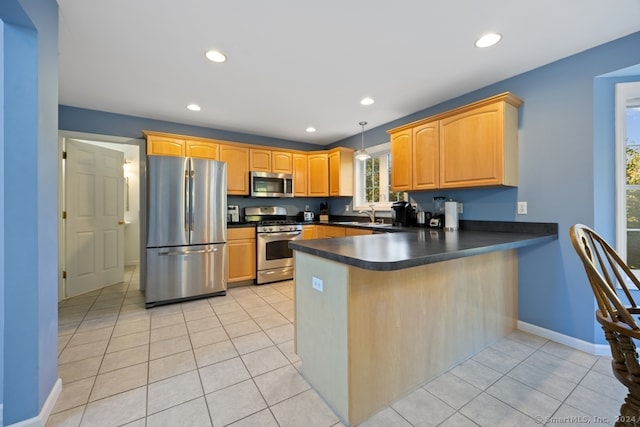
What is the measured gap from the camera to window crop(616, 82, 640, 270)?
2.04 m

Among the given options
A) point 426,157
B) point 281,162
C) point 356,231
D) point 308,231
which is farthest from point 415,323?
point 281,162

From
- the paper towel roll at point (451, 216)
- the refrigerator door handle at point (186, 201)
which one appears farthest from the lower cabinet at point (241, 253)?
the paper towel roll at point (451, 216)

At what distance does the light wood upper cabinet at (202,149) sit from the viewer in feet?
12.2

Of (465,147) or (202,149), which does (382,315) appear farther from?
(202,149)

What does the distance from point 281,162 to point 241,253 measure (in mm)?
1674

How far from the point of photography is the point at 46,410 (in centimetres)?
142

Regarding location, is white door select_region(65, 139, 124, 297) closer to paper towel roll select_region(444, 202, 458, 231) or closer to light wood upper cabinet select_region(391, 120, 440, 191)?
light wood upper cabinet select_region(391, 120, 440, 191)

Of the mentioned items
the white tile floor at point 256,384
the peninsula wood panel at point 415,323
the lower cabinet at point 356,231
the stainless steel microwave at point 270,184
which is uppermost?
the stainless steel microwave at point 270,184

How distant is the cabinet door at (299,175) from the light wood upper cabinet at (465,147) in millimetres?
1996

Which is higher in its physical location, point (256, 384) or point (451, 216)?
point (451, 216)

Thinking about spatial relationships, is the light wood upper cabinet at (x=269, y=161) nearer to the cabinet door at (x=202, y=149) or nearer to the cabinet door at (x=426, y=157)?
the cabinet door at (x=202, y=149)

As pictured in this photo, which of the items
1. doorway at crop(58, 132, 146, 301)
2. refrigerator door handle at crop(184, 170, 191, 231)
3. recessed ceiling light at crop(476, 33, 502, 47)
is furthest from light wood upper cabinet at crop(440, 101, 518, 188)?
doorway at crop(58, 132, 146, 301)

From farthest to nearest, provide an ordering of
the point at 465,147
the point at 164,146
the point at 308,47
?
the point at 164,146 < the point at 465,147 < the point at 308,47

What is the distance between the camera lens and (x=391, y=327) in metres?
1.51
